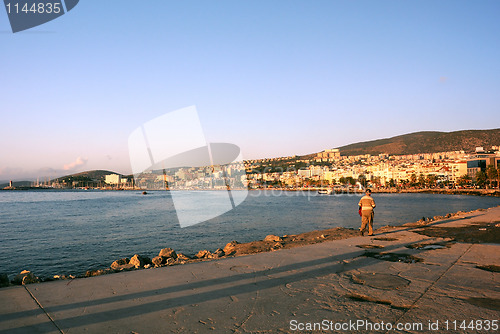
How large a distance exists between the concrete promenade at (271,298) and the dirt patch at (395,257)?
14 centimetres

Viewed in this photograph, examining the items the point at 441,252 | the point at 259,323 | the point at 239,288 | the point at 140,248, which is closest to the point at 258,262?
the point at 239,288

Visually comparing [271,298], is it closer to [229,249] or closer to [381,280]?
[381,280]

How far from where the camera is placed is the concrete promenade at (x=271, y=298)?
3570 millimetres

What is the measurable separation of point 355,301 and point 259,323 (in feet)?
4.57

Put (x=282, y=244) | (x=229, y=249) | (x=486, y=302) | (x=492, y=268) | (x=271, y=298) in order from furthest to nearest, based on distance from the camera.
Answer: (x=229, y=249), (x=282, y=244), (x=492, y=268), (x=271, y=298), (x=486, y=302)

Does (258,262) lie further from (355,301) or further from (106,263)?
(106,263)

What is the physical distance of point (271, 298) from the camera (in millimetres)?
4449

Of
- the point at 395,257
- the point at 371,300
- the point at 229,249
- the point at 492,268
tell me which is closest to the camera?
the point at 371,300

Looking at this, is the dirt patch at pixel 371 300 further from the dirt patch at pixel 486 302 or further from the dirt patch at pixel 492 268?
the dirt patch at pixel 492 268

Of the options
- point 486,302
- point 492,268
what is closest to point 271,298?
point 486,302

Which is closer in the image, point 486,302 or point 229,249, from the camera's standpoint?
point 486,302

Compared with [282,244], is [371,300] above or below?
Result: above

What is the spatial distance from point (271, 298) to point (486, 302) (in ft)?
8.60

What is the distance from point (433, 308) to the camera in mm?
3996
